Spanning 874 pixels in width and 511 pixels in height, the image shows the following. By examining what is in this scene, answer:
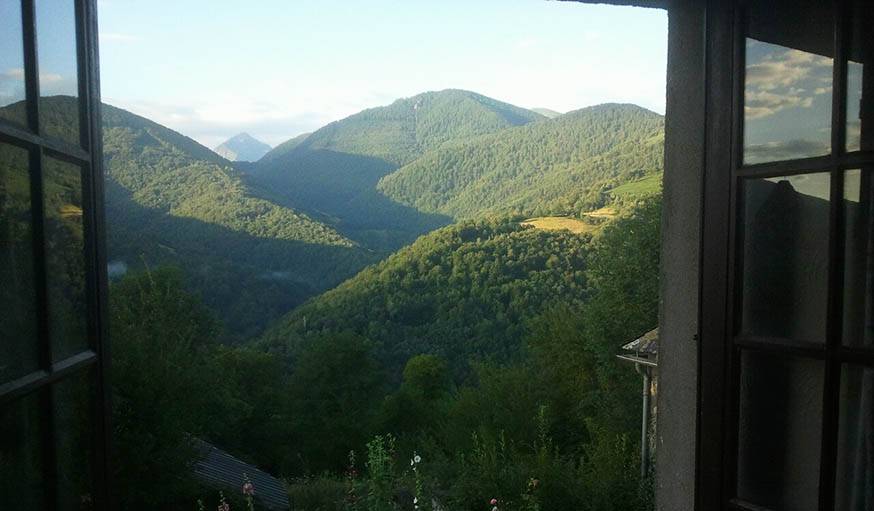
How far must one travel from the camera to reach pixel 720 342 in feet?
4.45

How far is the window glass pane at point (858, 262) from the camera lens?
1.14 m

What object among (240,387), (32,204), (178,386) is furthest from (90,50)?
(240,387)

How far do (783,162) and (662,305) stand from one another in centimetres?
55

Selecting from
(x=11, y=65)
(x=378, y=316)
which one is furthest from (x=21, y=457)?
(x=378, y=316)

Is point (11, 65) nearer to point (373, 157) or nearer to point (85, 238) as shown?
point (85, 238)

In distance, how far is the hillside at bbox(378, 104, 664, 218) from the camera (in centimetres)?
4975

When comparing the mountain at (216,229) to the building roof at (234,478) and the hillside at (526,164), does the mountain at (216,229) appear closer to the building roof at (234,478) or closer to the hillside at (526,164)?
the building roof at (234,478)

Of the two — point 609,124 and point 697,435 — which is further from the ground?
point 609,124

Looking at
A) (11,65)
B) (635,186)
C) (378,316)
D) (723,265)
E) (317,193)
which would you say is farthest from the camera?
(317,193)

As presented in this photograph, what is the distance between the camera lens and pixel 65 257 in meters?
1.12

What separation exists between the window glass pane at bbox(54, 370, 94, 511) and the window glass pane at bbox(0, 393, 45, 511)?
0.06 meters

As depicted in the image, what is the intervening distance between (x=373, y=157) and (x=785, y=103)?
81.9 metres

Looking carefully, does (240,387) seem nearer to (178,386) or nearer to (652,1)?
(178,386)

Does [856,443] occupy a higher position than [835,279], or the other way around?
[835,279]
